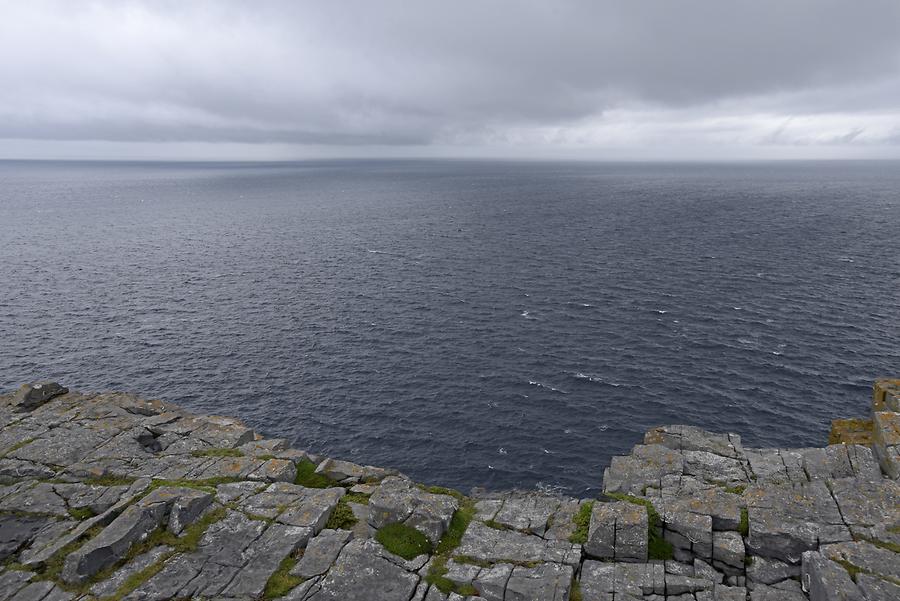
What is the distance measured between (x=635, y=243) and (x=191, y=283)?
115 m

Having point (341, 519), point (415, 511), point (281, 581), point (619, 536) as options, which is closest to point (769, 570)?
point (619, 536)

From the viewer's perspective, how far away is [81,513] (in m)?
35.6

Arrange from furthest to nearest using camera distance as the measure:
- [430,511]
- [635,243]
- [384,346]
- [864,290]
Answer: [635,243] → [864,290] → [384,346] → [430,511]

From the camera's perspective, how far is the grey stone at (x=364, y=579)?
28062mm

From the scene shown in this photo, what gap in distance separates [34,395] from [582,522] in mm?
53434

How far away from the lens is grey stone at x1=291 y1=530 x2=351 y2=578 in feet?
97.8

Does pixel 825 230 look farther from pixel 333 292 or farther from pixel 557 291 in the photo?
pixel 333 292

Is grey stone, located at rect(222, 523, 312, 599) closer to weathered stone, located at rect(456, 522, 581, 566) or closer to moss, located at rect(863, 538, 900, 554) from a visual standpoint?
weathered stone, located at rect(456, 522, 581, 566)

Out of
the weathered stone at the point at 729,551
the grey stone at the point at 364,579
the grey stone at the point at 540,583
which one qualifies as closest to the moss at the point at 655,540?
the weathered stone at the point at 729,551

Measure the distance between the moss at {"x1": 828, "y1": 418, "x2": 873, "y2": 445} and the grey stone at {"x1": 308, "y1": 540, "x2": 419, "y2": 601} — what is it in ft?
126

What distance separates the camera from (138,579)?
29.1 metres

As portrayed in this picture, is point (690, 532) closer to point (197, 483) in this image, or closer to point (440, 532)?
point (440, 532)

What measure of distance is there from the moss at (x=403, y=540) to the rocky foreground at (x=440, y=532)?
79 millimetres

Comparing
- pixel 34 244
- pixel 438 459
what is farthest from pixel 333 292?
pixel 34 244
